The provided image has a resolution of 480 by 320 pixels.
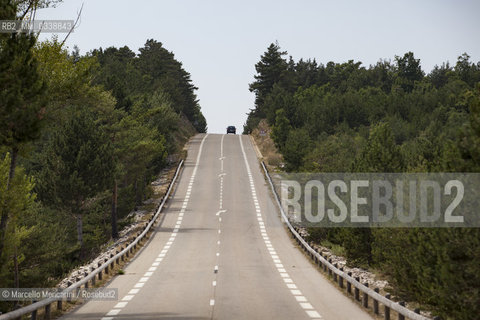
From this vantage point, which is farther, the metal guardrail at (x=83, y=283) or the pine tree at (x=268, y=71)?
the pine tree at (x=268, y=71)

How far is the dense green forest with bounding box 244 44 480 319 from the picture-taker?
12.9m

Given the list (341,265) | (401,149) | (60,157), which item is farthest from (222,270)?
(60,157)

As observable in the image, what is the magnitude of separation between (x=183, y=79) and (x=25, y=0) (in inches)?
5427

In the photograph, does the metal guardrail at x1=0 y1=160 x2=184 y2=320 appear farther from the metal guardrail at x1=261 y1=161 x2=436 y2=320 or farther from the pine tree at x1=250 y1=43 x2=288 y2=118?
the pine tree at x1=250 y1=43 x2=288 y2=118

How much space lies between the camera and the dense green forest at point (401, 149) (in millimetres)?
12891

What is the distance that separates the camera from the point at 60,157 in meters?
47.3

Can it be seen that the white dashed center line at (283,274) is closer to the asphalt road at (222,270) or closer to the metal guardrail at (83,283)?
the asphalt road at (222,270)

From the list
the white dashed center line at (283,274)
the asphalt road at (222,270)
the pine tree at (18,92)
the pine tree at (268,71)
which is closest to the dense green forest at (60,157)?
the pine tree at (18,92)

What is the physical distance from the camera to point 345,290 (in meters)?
→ 23.2

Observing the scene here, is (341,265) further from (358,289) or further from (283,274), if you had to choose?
(358,289)

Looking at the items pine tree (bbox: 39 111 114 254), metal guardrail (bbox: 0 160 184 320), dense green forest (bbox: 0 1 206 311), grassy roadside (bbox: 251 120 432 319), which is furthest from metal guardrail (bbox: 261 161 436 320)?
pine tree (bbox: 39 111 114 254)

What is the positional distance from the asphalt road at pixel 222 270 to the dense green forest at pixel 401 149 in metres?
2.66

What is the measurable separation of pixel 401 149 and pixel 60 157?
84.9ft

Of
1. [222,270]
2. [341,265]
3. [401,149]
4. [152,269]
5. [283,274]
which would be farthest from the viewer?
[401,149]
